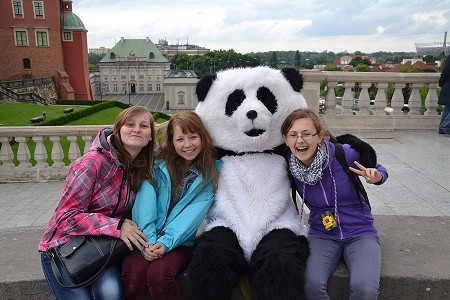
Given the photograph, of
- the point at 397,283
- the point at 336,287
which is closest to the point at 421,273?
the point at 397,283

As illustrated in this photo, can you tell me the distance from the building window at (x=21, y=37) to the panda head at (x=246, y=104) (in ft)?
138

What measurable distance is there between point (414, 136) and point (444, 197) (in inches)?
124

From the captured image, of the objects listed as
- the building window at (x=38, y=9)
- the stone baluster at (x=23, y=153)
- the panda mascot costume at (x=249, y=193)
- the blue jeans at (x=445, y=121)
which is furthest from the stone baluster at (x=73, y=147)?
the building window at (x=38, y=9)

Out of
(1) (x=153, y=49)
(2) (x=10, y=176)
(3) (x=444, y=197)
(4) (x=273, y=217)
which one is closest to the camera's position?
(4) (x=273, y=217)

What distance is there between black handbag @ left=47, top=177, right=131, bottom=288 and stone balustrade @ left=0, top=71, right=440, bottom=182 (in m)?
5.45

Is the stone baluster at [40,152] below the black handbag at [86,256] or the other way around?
below

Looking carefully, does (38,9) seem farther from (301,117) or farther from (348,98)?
(301,117)

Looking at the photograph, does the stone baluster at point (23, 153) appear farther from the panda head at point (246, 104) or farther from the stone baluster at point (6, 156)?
the panda head at point (246, 104)

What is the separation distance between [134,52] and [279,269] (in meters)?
87.2

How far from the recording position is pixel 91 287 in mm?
2242

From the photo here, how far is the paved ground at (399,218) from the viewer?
2.33 metres

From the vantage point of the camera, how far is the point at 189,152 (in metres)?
2.60

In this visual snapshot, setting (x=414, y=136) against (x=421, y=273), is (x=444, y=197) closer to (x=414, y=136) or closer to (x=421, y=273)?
(x=421, y=273)

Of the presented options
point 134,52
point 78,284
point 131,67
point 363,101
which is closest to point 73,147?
point 363,101
